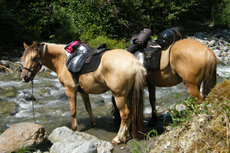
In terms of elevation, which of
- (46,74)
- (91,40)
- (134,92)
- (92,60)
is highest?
(92,60)

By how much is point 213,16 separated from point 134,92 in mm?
18393

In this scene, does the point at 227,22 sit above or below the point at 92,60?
below

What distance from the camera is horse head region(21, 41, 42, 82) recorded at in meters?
4.68

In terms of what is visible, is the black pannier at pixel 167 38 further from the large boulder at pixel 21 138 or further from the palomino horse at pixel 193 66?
the large boulder at pixel 21 138

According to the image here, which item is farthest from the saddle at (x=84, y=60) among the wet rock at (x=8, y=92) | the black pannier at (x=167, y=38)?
the wet rock at (x=8, y=92)

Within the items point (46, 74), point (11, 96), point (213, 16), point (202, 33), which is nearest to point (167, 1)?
point (202, 33)

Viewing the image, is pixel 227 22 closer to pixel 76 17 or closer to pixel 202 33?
pixel 202 33

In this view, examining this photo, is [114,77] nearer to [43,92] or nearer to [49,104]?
[49,104]

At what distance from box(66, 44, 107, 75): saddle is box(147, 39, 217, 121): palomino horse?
54.0 inches

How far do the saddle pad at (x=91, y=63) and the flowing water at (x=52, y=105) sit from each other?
5.07 ft

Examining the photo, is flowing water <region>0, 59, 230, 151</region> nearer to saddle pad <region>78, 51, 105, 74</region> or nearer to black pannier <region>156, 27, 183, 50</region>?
black pannier <region>156, 27, 183, 50</region>

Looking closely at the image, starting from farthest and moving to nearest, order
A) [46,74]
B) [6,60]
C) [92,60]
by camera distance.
Result: 1. [6,60]
2. [46,74]
3. [92,60]

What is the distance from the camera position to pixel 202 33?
18.0 m

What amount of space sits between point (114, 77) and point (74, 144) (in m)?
1.32
